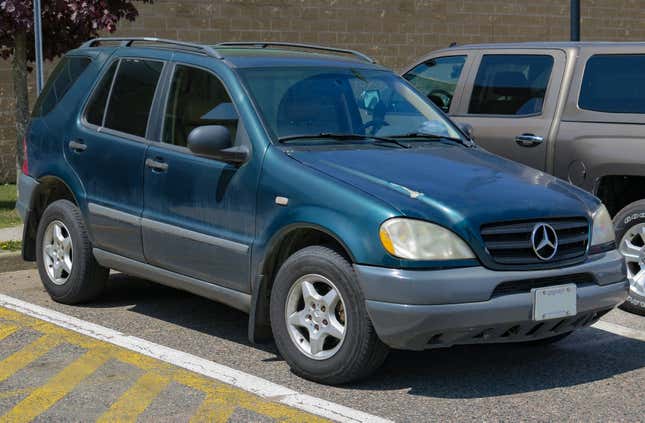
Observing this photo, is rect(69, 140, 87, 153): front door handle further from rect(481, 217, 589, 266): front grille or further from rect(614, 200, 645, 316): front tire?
rect(614, 200, 645, 316): front tire

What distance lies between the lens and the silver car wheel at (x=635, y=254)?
7.90m

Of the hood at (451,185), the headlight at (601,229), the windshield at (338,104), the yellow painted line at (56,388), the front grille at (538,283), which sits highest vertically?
the windshield at (338,104)

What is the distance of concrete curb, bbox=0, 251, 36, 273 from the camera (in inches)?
370

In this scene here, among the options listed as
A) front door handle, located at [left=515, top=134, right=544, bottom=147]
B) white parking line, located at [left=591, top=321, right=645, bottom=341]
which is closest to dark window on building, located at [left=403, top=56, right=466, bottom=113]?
front door handle, located at [left=515, top=134, right=544, bottom=147]

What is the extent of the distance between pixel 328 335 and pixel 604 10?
53.4 feet

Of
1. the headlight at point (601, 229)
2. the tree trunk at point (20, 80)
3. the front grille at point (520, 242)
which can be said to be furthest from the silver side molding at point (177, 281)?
the tree trunk at point (20, 80)

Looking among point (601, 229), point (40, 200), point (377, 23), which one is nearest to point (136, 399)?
point (601, 229)

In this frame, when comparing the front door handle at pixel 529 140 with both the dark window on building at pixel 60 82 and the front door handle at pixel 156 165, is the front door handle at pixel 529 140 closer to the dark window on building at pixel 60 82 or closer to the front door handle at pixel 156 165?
the front door handle at pixel 156 165

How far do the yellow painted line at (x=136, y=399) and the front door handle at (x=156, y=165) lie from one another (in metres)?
1.38

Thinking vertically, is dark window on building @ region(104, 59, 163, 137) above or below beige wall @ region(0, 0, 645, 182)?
above

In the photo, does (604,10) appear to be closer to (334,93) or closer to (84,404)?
(334,93)

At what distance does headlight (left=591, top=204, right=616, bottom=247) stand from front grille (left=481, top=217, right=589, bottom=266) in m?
0.22

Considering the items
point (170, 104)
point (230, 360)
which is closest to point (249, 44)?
point (170, 104)

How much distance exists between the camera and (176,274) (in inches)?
274
